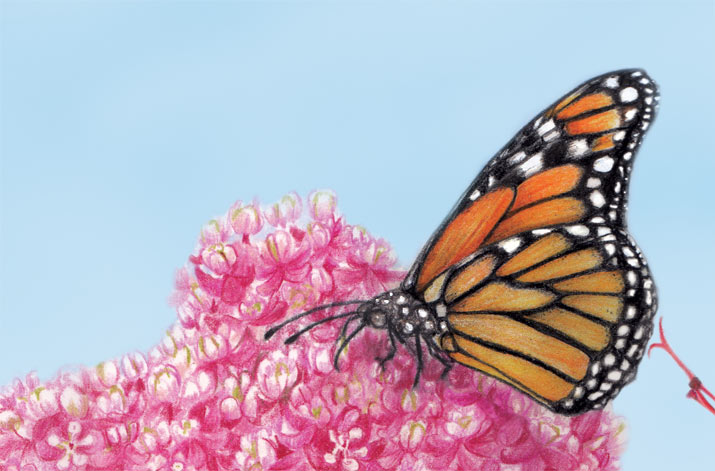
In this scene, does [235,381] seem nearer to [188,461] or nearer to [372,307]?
[188,461]

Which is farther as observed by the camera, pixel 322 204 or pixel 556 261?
pixel 322 204

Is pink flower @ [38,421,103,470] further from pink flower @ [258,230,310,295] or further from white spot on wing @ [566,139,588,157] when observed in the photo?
white spot on wing @ [566,139,588,157]

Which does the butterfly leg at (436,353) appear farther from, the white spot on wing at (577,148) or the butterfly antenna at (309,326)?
the white spot on wing at (577,148)

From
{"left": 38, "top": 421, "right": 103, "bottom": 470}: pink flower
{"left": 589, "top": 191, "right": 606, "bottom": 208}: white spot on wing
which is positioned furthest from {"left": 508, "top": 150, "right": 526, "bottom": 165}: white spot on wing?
{"left": 38, "top": 421, "right": 103, "bottom": 470}: pink flower

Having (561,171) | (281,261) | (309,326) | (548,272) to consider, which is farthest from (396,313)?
(561,171)

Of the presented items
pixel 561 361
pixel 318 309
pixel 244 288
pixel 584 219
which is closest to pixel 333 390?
pixel 318 309

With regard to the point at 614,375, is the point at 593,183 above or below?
above

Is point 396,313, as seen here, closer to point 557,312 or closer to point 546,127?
point 557,312

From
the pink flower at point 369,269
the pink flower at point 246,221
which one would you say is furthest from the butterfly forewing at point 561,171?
the pink flower at point 246,221
